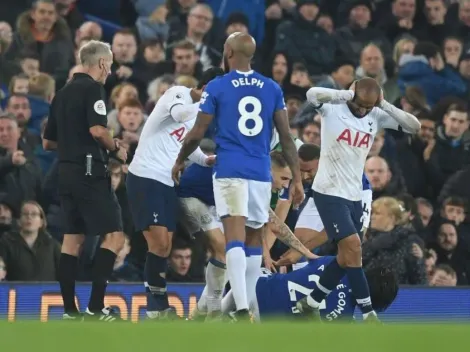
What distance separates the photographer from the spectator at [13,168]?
15133 mm

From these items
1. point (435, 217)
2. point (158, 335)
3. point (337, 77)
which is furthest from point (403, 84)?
point (158, 335)

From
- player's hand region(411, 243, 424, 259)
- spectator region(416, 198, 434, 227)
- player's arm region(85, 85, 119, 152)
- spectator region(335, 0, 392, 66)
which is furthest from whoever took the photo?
spectator region(335, 0, 392, 66)

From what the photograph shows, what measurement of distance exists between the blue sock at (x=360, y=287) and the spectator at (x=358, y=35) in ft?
23.4

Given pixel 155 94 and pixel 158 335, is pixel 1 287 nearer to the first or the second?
pixel 155 94

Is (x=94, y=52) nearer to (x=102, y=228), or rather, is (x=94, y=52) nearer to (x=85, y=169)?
(x=85, y=169)

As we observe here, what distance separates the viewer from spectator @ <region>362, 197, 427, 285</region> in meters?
14.8

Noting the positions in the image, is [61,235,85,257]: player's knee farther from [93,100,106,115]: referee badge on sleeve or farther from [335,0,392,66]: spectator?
[335,0,392,66]: spectator

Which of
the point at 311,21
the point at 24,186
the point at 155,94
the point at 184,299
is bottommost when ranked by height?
the point at 184,299

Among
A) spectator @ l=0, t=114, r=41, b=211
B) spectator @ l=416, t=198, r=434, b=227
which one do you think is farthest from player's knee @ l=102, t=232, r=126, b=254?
spectator @ l=416, t=198, r=434, b=227

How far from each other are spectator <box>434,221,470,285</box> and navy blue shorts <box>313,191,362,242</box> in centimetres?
399

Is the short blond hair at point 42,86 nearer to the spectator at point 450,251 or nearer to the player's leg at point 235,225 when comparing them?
the spectator at point 450,251

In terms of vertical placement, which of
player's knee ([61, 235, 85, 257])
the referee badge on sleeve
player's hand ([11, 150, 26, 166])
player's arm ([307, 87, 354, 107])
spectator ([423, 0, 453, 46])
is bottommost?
player's knee ([61, 235, 85, 257])

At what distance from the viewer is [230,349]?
6.84m

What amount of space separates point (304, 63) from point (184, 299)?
5.30 meters
